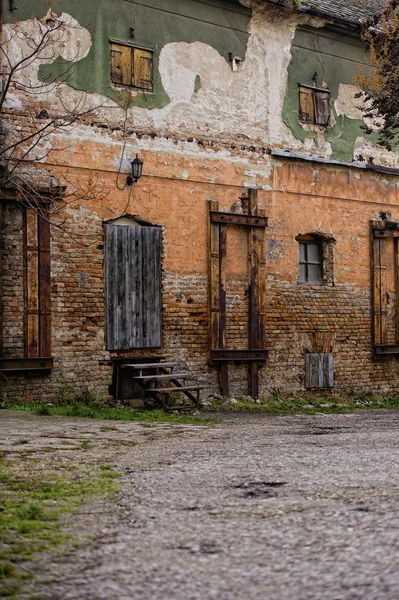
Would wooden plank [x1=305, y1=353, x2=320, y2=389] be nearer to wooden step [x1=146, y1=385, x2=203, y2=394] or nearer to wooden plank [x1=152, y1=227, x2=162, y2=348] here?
wooden step [x1=146, y1=385, x2=203, y2=394]

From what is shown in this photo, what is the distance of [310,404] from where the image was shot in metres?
14.3

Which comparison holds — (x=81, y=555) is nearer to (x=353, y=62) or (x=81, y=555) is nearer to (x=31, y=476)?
(x=31, y=476)

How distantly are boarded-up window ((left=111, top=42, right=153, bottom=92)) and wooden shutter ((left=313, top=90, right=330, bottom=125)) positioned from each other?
12.6 ft

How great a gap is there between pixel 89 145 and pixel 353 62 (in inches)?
260

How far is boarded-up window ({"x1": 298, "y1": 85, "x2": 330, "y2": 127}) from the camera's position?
1523cm

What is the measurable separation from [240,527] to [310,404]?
412 inches

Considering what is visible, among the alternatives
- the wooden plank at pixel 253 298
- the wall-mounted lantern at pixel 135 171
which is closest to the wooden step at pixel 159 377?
the wooden plank at pixel 253 298

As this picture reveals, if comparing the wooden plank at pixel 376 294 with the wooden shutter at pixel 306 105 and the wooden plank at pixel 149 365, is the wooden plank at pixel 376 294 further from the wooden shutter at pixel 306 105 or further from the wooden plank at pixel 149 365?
the wooden plank at pixel 149 365

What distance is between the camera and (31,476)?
5.75 meters

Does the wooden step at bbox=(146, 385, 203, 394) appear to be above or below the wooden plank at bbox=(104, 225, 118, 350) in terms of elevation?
below

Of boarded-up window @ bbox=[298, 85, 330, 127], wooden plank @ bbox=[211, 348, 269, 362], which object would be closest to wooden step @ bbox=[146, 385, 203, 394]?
wooden plank @ bbox=[211, 348, 269, 362]

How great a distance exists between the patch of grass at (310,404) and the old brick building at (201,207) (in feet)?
1.00

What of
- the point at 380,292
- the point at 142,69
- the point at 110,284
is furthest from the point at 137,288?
the point at 380,292

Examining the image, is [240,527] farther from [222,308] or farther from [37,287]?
[222,308]
